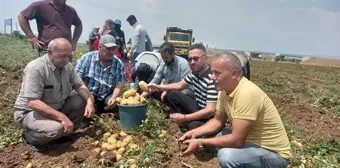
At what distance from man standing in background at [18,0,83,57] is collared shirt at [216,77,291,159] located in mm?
3478

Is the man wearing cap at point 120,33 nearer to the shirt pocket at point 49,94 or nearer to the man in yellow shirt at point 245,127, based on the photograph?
the shirt pocket at point 49,94

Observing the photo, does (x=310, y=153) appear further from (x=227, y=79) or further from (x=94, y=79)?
(x=94, y=79)

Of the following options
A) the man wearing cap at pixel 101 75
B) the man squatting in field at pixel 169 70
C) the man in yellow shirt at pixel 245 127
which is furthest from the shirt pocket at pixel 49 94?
the man in yellow shirt at pixel 245 127

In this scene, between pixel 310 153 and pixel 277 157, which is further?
pixel 310 153

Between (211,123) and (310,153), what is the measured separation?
1715mm

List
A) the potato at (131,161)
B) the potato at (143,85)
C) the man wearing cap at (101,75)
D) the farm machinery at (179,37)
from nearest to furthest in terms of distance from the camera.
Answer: the potato at (131,161) → the man wearing cap at (101,75) → the potato at (143,85) → the farm machinery at (179,37)

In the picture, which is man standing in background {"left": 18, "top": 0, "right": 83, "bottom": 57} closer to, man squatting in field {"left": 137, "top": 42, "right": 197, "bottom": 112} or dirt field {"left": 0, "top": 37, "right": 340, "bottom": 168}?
dirt field {"left": 0, "top": 37, "right": 340, "bottom": 168}

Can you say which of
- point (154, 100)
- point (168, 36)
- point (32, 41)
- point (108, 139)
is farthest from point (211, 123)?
point (168, 36)

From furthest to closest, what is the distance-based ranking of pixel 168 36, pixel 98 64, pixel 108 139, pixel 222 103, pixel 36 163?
pixel 168 36, pixel 98 64, pixel 108 139, pixel 36 163, pixel 222 103

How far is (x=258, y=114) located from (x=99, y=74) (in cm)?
281

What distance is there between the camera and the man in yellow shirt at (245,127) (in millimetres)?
2789

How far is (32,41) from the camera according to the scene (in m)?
5.38

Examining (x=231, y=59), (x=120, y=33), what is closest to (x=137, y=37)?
(x=120, y=33)

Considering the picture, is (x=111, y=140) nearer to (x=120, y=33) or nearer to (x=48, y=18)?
(x=48, y=18)
